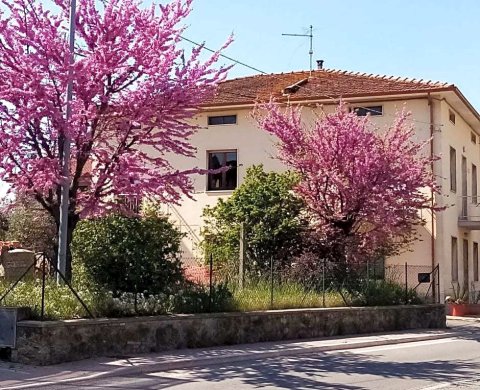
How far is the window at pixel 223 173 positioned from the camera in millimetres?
28672

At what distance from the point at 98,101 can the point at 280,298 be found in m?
6.54

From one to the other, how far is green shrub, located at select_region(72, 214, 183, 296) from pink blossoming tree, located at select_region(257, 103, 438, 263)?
6677 mm

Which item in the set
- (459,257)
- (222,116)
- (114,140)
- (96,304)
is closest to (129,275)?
(96,304)

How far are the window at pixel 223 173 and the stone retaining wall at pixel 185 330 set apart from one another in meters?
10.2

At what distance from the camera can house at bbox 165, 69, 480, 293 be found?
86.7 feet

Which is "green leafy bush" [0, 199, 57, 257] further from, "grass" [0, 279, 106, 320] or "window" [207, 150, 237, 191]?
"grass" [0, 279, 106, 320]

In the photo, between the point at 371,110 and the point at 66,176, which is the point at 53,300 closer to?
the point at 66,176

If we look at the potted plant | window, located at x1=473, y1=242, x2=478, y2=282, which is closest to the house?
the potted plant

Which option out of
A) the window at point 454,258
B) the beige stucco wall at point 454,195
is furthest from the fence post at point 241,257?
the window at point 454,258

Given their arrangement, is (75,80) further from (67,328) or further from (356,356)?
(356,356)

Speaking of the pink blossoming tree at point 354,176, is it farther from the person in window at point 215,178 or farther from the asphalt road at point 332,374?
the person in window at point 215,178

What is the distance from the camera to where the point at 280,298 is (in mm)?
17656

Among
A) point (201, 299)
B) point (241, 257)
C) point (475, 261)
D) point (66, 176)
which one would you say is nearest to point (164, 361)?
point (201, 299)

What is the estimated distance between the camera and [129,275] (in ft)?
49.7
